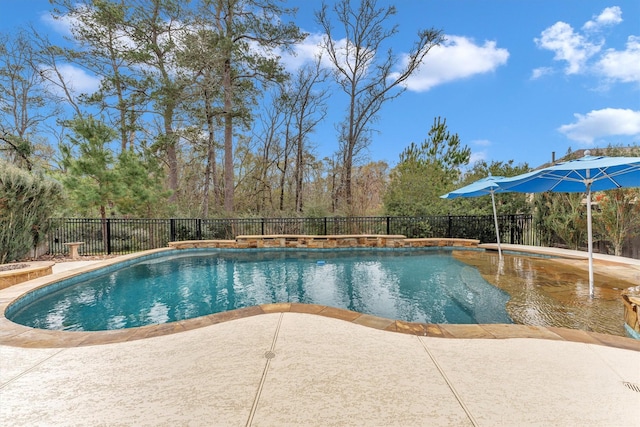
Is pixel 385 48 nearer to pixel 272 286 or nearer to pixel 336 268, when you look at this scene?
pixel 336 268

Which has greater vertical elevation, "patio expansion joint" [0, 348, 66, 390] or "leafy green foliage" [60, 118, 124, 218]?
"leafy green foliage" [60, 118, 124, 218]

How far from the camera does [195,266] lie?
24.5ft

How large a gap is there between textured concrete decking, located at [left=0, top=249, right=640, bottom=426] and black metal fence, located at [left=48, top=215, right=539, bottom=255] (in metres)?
8.11

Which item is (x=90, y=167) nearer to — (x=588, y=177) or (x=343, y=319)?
(x=343, y=319)

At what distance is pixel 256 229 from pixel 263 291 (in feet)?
21.9

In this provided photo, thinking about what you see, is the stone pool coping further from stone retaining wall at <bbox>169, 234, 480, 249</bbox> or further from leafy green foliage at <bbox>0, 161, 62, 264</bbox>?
stone retaining wall at <bbox>169, 234, 480, 249</bbox>

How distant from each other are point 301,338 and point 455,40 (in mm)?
16205

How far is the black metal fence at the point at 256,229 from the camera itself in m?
9.65

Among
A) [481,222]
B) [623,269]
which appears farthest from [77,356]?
[481,222]

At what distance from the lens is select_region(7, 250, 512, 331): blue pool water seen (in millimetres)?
3973

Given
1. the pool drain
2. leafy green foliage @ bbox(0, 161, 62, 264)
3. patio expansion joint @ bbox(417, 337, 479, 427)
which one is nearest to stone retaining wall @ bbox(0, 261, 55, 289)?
leafy green foliage @ bbox(0, 161, 62, 264)

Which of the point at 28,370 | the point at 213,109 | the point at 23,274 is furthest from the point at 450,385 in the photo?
the point at 213,109

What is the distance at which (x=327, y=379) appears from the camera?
1928 mm

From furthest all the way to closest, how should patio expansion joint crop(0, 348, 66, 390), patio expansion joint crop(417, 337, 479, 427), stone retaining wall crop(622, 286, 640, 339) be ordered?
stone retaining wall crop(622, 286, 640, 339), patio expansion joint crop(0, 348, 66, 390), patio expansion joint crop(417, 337, 479, 427)
